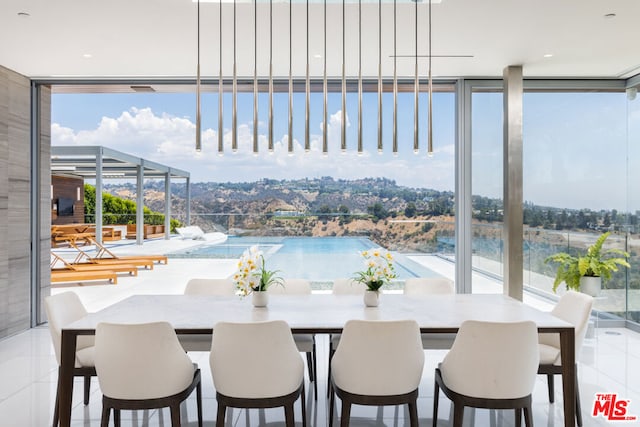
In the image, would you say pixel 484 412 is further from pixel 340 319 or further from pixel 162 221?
pixel 162 221

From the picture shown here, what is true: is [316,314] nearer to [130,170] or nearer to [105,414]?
[105,414]

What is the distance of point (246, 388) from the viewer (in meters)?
2.31

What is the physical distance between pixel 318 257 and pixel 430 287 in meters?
1.96

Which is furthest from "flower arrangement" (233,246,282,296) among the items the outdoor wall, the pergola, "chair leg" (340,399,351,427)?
the outdoor wall

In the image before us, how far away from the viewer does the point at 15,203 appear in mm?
4852

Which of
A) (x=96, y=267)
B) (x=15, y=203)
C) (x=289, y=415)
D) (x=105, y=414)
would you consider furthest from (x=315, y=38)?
(x=96, y=267)

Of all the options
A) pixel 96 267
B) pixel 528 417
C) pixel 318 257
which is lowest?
pixel 528 417

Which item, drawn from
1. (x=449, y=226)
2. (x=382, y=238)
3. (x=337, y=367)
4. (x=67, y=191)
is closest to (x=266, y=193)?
(x=382, y=238)

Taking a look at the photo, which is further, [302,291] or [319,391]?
[302,291]

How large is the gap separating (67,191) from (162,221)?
38.2 ft

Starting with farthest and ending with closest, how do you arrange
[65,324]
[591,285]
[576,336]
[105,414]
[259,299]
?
[591,285]
[259,299]
[65,324]
[576,336]
[105,414]

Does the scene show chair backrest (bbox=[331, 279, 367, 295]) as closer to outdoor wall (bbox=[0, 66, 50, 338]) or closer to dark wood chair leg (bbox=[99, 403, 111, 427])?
dark wood chair leg (bbox=[99, 403, 111, 427])

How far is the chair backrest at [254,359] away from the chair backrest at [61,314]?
3.64 feet

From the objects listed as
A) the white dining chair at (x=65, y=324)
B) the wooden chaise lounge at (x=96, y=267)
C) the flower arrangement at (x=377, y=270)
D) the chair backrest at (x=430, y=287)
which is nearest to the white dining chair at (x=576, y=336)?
the chair backrest at (x=430, y=287)
